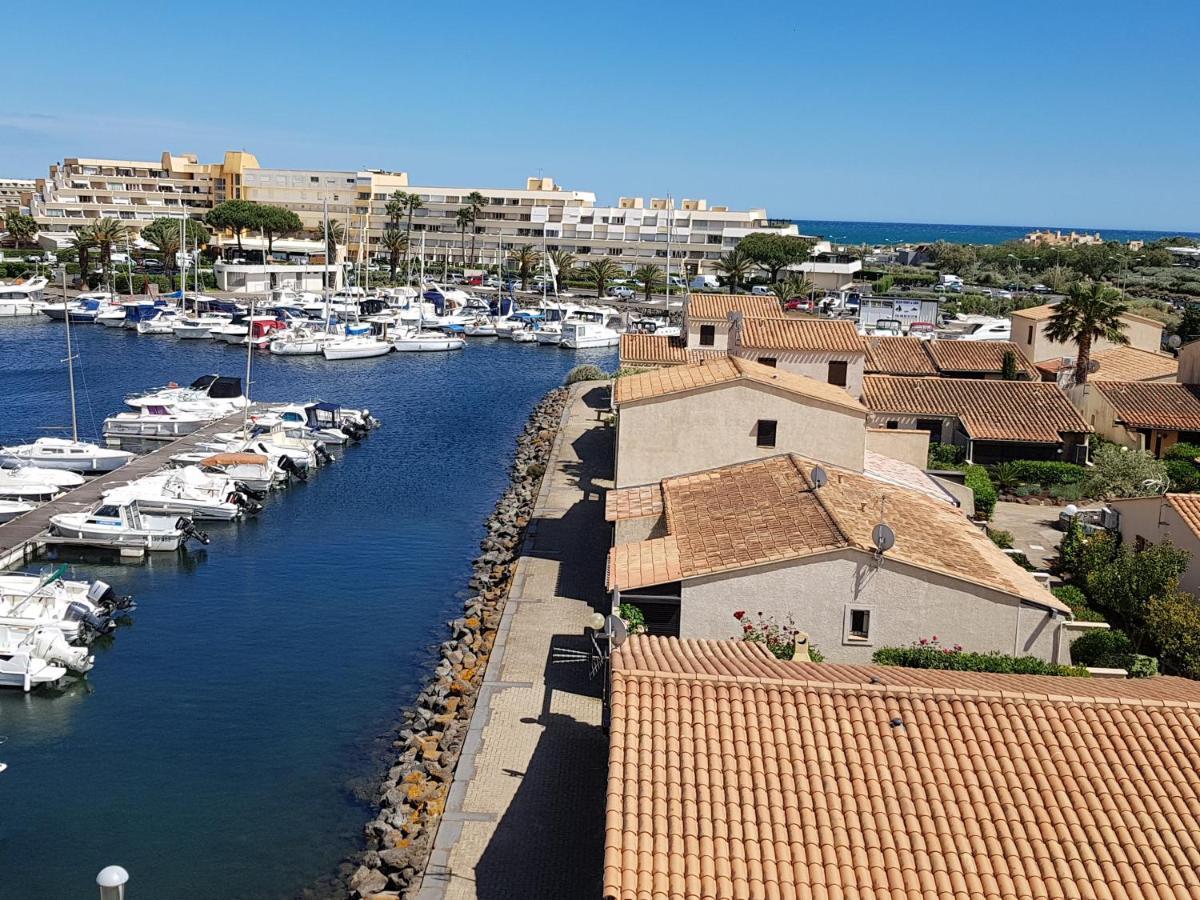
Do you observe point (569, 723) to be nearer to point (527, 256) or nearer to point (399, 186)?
point (527, 256)

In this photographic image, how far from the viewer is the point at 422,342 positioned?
93.9 metres

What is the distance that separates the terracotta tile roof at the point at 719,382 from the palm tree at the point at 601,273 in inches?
3405

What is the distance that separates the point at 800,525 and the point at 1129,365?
40.0 metres

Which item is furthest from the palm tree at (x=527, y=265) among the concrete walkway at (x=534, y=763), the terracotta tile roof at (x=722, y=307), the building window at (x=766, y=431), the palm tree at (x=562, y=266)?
the building window at (x=766, y=431)

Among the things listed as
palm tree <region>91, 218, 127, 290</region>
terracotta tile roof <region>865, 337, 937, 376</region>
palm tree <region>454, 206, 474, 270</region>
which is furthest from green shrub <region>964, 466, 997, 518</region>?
palm tree <region>454, 206, 474, 270</region>

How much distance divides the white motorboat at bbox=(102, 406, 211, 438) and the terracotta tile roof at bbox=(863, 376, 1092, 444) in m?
31.7

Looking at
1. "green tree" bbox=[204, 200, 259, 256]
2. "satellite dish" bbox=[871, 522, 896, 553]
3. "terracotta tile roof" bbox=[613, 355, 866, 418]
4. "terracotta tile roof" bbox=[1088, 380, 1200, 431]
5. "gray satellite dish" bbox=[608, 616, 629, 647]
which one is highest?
"green tree" bbox=[204, 200, 259, 256]

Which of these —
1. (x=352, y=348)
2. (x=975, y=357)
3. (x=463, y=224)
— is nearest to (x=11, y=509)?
(x=975, y=357)

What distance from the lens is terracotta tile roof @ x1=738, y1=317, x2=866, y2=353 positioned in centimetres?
4488

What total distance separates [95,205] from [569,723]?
15015 centimetres

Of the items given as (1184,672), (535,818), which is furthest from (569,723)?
(1184,672)

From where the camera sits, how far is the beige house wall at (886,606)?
75.6 feet

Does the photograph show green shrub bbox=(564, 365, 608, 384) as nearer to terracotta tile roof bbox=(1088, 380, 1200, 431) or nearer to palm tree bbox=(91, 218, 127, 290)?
terracotta tile roof bbox=(1088, 380, 1200, 431)

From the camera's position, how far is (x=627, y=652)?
18.7 metres
